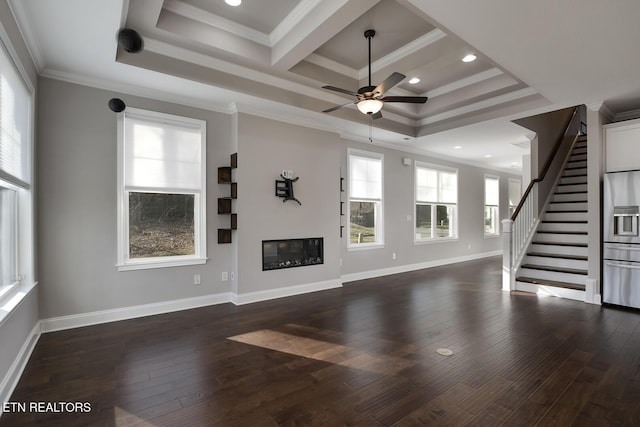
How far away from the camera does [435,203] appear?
26.1ft

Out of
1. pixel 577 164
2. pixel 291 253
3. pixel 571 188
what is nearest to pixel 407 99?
pixel 291 253

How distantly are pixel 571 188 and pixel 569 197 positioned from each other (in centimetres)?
31

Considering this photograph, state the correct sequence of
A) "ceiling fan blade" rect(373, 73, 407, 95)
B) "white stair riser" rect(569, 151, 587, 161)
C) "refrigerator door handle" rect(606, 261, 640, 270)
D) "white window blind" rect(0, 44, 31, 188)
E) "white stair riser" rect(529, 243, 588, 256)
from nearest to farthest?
"white window blind" rect(0, 44, 31, 188) < "ceiling fan blade" rect(373, 73, 407, 95) < "refrigerator door handle" rect(606, 261, 640, 270) < "white stair riser" rect(529, 243, 588, 256) < "white stair riser" rect(569, 151, 587, 161)

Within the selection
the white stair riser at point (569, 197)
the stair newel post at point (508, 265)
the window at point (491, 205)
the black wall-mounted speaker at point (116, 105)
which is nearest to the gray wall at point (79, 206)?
the black wall-mounted speaker at point (116, 105)

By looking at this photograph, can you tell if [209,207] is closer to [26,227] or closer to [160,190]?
[160,190]

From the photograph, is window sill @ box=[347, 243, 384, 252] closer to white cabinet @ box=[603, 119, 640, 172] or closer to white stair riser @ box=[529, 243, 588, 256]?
white stair riser @ box=[529, 243, 588, 256]

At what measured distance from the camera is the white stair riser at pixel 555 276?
490cm

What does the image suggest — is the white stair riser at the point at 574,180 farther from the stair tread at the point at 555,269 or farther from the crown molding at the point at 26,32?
the crown molding at the point at 26,32

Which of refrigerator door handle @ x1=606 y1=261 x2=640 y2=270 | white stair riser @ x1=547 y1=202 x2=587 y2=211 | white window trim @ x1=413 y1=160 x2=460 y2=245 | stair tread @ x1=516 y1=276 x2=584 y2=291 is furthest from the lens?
white window trim @ x1=413 y1=160 x2=460 y2=245

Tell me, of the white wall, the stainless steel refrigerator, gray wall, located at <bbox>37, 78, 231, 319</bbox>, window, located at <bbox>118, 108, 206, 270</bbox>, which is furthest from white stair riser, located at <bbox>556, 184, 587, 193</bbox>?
gray wall, located at <bbox>37, 78, 231, 319</bbox>

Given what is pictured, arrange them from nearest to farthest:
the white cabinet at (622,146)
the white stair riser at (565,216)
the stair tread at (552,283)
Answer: the white cabinet at (622,146) < the stair tread at (552,283) < the white stair riser at (565,216)

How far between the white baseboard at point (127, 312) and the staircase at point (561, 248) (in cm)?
495

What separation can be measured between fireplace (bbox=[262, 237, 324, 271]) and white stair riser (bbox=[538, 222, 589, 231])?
426 centimetres

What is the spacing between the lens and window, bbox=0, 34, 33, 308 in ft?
8.09
